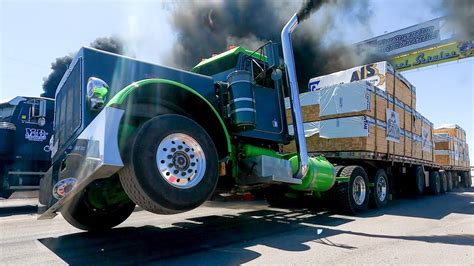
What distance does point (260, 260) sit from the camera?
3.71 meters

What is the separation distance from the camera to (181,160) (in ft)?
12.1

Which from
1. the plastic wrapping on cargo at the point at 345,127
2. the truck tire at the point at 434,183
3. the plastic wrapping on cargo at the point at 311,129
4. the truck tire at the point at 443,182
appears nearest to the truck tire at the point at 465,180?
the truck tire at the point at 443,182

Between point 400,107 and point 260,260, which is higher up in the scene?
point 400,107

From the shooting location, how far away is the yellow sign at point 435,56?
19.9 m

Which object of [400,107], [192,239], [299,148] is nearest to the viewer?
[192,239]

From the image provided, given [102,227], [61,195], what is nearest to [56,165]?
[61,195]

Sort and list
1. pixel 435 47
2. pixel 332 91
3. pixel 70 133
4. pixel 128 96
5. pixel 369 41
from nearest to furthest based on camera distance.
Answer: pixel 128 96 < pixel 70 133 < pixel 332 91 < pixel 435 47 < pixel 369 41

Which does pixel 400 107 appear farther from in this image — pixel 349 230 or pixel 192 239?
pixel 192 239

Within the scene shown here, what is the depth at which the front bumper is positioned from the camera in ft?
10.3

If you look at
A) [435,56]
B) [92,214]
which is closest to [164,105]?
[92,214]

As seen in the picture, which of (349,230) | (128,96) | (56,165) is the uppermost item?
(128,96)

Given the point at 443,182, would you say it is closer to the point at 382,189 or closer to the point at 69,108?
the point at 382,189

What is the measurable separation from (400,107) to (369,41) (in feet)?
48.1

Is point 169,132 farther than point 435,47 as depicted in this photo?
No
